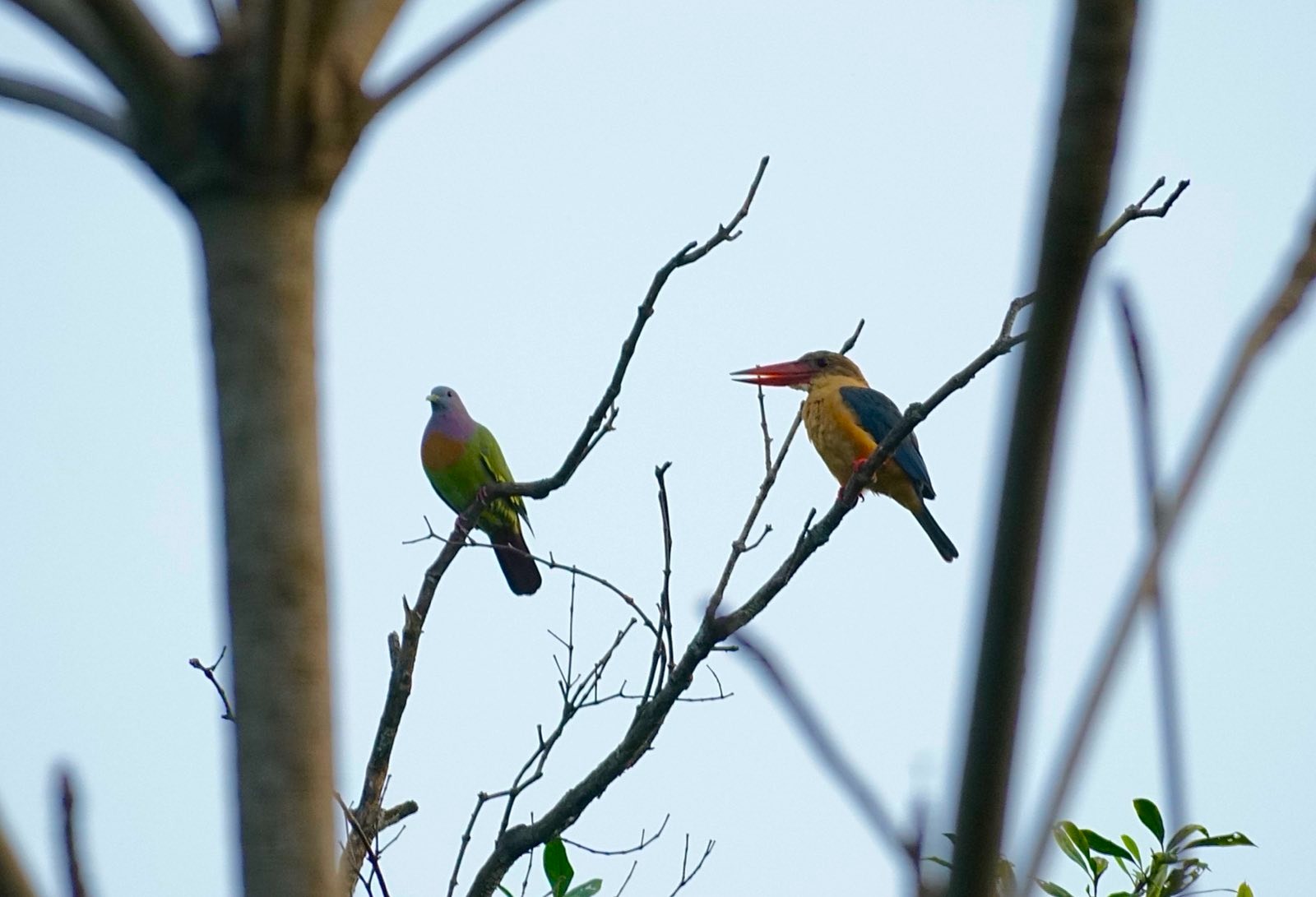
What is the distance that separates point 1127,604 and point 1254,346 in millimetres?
122

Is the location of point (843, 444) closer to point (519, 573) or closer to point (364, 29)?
point (519, 573)

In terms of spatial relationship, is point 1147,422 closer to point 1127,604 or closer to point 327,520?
point 1127,604

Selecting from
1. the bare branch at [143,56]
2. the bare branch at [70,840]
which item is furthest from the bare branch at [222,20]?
the bare branch at [70,840]

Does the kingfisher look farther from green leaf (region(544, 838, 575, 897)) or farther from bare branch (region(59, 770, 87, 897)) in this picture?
bare branch (region(59, 770, 87, 897))

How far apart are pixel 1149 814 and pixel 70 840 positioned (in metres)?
2.98

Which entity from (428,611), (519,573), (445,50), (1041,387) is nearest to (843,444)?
(519,573)

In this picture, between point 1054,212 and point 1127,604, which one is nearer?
point 1054,212

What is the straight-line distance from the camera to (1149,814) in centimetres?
342

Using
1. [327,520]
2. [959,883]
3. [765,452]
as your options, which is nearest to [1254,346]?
[959,883]

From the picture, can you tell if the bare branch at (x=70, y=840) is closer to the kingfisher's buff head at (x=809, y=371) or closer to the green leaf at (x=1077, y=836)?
the green leaf at (x=1077, y=836)

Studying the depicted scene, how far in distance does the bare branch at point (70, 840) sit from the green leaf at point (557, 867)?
3043 mm

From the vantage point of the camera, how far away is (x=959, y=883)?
23.5 inches

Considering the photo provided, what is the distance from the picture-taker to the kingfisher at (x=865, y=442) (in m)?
6.55

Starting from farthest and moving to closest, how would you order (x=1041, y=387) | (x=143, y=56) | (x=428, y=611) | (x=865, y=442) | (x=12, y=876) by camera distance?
1. (x=865, y=442)
2. (x=428, y=611)
3. (x=143, y=56)
4. (x=12, y=876)
5. (x=1041, y=387)
